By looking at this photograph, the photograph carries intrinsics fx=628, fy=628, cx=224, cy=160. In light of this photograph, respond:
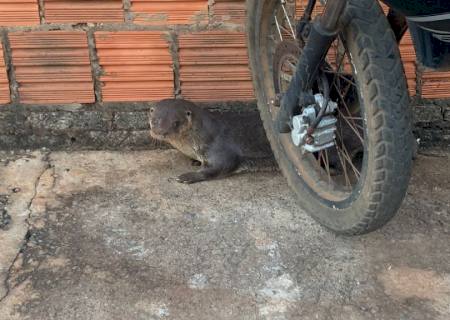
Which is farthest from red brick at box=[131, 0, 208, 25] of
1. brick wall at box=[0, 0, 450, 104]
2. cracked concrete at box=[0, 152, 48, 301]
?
cracked concrete at box=[0, 152, 48, 301]

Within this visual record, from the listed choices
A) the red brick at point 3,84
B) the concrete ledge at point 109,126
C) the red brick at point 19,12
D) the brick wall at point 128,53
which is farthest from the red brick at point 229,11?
the red brick at point 3,84

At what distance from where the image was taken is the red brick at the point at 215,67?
3705 millimetres

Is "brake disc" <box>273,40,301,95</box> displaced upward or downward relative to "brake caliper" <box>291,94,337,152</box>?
upward

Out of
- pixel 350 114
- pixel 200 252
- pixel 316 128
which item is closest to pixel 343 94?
pixel 350 114

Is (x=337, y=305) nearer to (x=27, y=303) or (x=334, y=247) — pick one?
(x=334, y=247)

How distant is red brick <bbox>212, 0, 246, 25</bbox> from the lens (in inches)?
143

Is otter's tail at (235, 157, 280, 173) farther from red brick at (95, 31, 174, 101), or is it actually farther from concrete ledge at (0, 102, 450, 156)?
red brick at (95, 31, 174, 101)

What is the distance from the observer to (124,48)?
3.70 meters

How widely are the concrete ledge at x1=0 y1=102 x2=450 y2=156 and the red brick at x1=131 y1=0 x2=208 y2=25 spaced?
20.9 inches

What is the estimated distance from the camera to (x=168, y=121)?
3.64 meters

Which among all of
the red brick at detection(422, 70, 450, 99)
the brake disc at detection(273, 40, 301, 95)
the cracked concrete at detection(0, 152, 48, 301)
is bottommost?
the cracked concrete at detection(0, 152, 48, 301)

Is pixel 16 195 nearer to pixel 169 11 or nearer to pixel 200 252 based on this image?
pixel 200 252

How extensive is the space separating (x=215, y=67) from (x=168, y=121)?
45 centimetres

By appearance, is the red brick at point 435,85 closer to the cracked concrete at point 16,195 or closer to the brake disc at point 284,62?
the brake disc at point 284,62
